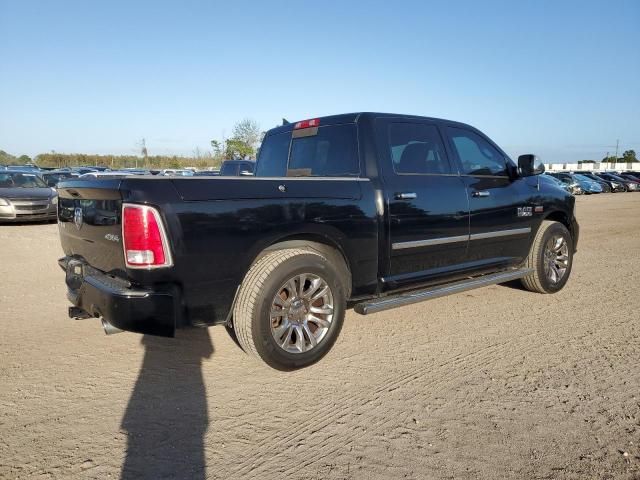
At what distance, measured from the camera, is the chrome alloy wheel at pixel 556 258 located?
5.48 m

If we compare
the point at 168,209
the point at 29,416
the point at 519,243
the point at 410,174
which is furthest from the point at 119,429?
the point at 519,243

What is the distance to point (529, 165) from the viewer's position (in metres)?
4.98

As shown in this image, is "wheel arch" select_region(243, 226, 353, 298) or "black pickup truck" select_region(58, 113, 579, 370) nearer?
"black pickup truck" select_region(58, 113, 579, 370)

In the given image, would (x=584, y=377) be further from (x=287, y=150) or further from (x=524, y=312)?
(x=287, y=150)

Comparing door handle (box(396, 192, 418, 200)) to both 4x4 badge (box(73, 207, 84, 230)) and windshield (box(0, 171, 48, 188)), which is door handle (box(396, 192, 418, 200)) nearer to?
4x4 badge (box(73, 207, 84, 230))

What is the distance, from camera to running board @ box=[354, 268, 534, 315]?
3.79 meters

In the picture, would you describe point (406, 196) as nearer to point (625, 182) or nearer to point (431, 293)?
point (431, 293)

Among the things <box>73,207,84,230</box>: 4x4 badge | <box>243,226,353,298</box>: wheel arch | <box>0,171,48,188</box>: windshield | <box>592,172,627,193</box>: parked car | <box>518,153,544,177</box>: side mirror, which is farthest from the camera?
<box>592,172,627,193</box>: parked car

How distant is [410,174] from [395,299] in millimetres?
1113

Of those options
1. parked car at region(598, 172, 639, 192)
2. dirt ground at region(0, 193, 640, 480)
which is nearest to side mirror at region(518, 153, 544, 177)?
dirt ground at region(0, 193, 640, 480)

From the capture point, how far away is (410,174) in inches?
165

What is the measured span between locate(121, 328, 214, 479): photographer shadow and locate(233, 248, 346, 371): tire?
523 millimetres

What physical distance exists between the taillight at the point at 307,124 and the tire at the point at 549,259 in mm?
2820

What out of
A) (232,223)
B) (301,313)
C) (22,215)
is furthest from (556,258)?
(22,215)
